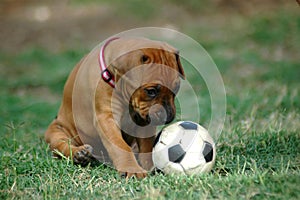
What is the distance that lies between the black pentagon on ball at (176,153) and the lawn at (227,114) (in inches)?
7.0

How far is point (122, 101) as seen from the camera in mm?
5309

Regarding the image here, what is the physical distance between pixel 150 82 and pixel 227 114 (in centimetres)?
239

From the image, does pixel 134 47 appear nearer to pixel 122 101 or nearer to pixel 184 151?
pixel 122 101

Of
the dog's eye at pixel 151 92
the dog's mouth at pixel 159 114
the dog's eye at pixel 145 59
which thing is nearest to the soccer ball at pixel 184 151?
the dog's mouth at pixel 159 114

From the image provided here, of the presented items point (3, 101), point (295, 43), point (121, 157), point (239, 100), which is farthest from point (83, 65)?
point (295, 43)

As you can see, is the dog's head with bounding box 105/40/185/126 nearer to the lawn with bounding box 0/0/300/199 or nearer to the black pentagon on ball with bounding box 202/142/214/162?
the black pentagon on ball with bounding box 202/142/214/162

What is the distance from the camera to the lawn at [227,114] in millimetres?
4574

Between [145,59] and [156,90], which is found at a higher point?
[145,59]

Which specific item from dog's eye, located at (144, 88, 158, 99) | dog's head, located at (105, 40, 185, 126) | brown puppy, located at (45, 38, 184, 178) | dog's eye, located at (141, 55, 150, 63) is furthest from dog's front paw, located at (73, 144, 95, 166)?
dog's eye, located at (141, 55, 150, 63)

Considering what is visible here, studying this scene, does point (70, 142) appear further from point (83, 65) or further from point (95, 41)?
point (95, 41)

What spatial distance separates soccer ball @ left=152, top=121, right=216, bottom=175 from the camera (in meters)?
4.94

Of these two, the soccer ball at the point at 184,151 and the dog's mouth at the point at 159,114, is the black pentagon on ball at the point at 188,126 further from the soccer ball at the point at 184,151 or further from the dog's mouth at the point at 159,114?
the dog's mouth at the point at 159,114

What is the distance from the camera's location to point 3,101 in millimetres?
9586

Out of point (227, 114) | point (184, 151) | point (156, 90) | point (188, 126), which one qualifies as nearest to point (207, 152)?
point (184, 151)
